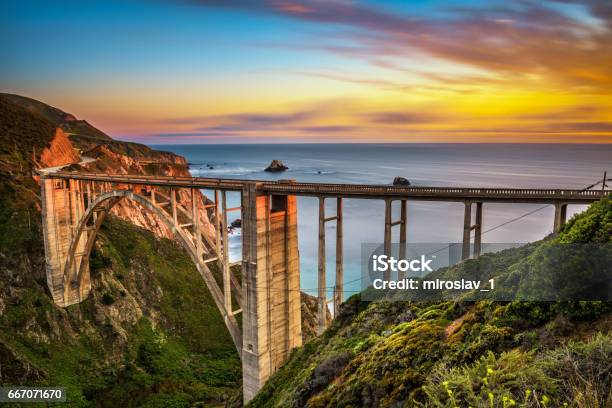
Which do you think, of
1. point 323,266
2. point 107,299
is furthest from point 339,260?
point 107,299

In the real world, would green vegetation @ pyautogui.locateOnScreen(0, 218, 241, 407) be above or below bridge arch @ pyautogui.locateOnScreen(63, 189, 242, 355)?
below

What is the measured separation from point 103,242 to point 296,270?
24360 millimetres

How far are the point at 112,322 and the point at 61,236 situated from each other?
849 cm

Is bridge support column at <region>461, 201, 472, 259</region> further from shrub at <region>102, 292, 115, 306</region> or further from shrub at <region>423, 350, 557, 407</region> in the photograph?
shrub at <region>102, 292, 115, 306</region>

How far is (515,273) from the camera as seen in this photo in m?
10.2

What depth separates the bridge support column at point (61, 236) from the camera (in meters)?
31.7

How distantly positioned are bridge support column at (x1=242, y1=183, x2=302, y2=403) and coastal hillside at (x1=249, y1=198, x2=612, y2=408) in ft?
26.8

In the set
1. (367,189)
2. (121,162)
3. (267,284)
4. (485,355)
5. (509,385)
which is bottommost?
(267,284)

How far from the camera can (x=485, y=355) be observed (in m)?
7.89

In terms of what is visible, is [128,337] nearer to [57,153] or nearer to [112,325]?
[112,325]

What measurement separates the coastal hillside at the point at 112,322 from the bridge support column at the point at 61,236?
1167 millimetres

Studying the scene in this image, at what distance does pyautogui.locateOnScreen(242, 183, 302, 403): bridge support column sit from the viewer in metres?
21.3

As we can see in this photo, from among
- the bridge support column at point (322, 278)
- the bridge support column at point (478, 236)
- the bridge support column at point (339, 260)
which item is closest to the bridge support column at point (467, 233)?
the bridge support column at point (478, 236)

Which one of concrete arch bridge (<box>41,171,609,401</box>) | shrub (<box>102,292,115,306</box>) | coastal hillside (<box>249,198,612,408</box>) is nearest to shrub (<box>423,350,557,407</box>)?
coastal hillside (<box>249,198,612,408</box>)
